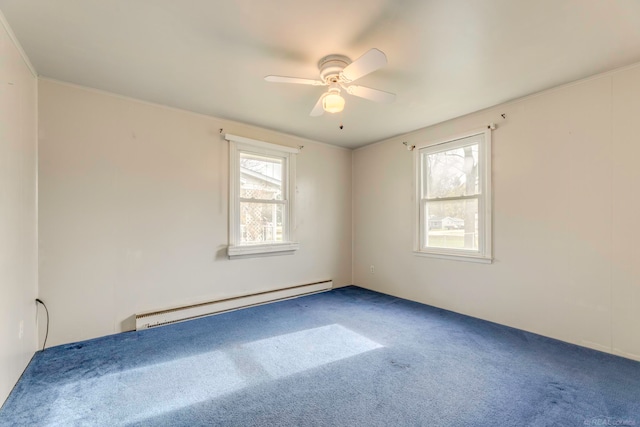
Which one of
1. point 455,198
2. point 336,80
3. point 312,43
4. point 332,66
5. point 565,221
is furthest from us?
point 455,198

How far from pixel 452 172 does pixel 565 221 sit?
1.36 m

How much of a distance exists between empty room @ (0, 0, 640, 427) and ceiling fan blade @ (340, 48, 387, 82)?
0.02 meters

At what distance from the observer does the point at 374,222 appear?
4.88 metres

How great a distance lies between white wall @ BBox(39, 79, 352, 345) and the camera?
9.09 ft

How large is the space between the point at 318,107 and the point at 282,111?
95 cm

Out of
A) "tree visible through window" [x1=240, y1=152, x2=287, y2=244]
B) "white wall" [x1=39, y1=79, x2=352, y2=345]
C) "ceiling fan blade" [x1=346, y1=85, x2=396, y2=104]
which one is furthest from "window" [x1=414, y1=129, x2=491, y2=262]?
"white wall" [x1=39, y1=79, x2=352, y2=345]

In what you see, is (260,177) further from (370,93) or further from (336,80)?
(370,93)

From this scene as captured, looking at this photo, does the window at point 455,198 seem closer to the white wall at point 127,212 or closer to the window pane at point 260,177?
the window pane at point 260,177

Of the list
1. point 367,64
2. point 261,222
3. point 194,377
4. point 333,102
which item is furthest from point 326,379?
point 261,222

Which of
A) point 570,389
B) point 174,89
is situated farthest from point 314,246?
point 570,389

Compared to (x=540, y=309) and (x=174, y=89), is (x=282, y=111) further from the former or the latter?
(x=540, y=309)

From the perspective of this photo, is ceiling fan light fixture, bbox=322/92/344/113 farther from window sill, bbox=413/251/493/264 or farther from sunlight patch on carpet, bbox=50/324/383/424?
window sill, bbox=413/251/493/264

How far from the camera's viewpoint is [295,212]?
14.8 feet

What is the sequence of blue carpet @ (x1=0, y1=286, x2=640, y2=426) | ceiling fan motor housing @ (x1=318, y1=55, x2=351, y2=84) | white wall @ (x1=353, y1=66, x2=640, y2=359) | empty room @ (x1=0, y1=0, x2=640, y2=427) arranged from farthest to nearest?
1. white wall @ (x1=353, y1=66, x2=640, y2=359)
2. ceiling fan motor housing @ (x1=318, y1=55, x2=351, y2=84)
3. empty room @ (x1=0, y1=0, x2=640, y2=427)
4. blue carpet @ (x1=0, y1=286, x2=640, y2=426)
